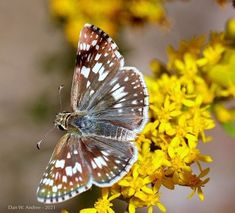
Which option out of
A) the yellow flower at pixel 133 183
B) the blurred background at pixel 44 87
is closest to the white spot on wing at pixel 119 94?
the yellow flower at pixel 133 183

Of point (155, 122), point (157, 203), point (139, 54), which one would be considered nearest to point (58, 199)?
point (157, 203)

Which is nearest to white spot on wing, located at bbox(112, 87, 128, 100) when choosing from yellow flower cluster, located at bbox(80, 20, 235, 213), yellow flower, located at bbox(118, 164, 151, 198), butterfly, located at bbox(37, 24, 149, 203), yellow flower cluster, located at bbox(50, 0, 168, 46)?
butterfly, located at bbox(37, 24, 149, 203)

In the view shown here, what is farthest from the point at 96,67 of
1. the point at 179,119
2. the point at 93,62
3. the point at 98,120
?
the point at 179,119

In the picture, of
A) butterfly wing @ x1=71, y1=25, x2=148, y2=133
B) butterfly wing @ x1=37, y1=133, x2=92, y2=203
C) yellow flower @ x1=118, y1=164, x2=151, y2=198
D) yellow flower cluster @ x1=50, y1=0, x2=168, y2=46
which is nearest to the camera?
butterfly wing @ x1=37, y1=133, x2=92, y2=203

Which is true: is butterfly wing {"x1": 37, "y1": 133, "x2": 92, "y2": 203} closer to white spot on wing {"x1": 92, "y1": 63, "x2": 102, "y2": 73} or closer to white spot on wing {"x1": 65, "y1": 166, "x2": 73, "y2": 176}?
white spot on wing {"x1": 65, "y1": 166, "x2": 73, "y2": 176}

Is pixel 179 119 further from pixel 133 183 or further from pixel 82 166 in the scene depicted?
pixel 82 166

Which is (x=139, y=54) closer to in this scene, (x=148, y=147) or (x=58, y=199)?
(x=148, y=147)

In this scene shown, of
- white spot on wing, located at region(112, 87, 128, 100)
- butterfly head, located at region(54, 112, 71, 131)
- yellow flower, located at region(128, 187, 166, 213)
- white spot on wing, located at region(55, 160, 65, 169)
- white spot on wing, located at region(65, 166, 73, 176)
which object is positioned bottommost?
yellow flower, located at region(128, 187, 166, 213)
